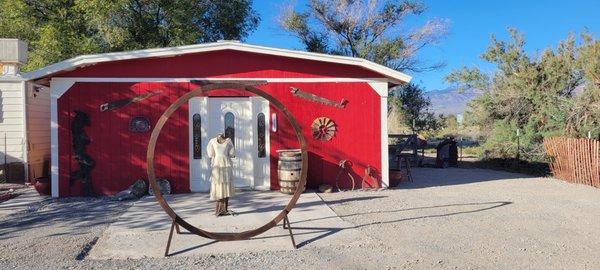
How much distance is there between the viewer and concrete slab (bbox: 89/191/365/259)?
21.3 ft

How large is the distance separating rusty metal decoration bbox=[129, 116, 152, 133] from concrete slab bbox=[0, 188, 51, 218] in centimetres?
231

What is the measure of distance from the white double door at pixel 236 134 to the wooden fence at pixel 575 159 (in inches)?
318

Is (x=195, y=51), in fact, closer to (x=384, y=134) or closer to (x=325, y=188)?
(x=325, y=188)

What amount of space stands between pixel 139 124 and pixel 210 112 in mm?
1557

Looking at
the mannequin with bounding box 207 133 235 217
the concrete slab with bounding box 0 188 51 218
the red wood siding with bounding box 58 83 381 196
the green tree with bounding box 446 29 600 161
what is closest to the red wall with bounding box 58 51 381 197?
the red wood siding with bounding box 58 83 381 196

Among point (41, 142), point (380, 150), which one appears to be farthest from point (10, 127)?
point (380, 150)

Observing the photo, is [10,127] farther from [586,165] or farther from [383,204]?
[586,165]

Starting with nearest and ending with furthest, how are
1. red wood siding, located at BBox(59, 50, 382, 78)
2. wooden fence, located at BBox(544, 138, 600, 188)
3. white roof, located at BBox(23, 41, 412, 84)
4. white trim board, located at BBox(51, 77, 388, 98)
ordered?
white roof, located at BBox(23, 41, 412, 84) → white trim board, located at BBox(51, 77, 388, 98) → red wood siding, located at BBox(59, 50, 382, 78) → wooden fence, located at BBox(544, 138, 600, 188)

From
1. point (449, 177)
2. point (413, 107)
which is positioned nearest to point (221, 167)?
point (449, 177)

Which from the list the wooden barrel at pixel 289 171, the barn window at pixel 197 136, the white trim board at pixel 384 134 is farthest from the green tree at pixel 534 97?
the barn window at pixel 197 136

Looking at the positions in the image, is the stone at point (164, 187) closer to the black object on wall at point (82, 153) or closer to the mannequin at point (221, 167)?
the black object on wall at point (82, 153)

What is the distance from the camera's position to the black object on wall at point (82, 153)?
10781 mm

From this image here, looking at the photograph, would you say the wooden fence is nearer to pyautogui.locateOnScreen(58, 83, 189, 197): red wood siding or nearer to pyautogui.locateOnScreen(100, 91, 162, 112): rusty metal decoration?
pyautogui.locateOnScreen(58, 83, 189, 197): red wood siding

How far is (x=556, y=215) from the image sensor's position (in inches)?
342
